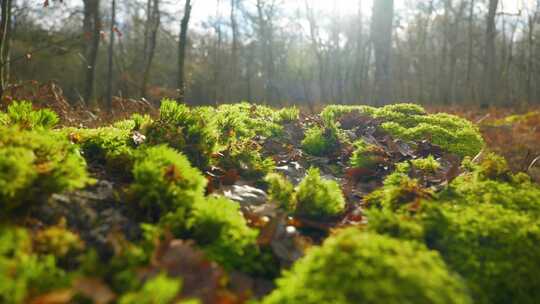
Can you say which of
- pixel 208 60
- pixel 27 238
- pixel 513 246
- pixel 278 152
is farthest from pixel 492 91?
pixel 208 60

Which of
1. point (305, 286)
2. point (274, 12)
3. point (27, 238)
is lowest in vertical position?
point (305, 286)

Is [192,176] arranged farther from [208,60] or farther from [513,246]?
[208,60]

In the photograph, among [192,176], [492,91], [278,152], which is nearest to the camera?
[192,176]

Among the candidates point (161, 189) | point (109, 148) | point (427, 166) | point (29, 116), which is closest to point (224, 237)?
point (161, 189)

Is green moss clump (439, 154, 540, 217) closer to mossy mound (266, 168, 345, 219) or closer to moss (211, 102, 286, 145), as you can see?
mossy mound (266, 168, 345, 219)

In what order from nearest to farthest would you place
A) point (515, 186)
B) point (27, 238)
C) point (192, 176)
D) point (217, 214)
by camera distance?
point (27, 238) → point (217, 214) → point (192, 176) → point (515, 186)

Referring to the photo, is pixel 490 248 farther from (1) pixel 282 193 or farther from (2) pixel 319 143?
(2) pixel 319 143

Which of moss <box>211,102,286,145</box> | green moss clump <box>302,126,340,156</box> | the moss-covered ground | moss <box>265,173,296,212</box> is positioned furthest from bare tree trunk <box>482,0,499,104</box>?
moss <box>265,173,296,212</box>

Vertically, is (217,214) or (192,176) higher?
(192,176)
